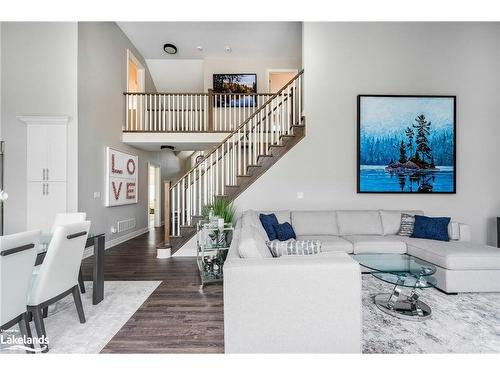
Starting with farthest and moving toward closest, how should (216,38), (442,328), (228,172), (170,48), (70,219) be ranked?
(170,48)
(216,38)
(228,172)
(70,219)
(442,328)

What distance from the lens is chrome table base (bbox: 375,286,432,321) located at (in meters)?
2.23

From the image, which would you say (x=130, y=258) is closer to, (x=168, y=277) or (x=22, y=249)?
(x=168, y=277)

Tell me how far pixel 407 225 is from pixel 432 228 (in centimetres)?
32

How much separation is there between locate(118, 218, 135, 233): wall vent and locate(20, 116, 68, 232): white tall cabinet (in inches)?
62.4

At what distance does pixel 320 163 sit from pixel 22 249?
13.4 feet

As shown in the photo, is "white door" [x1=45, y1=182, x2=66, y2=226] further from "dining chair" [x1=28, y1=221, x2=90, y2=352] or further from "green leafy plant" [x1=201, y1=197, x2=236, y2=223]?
"dining chair" [x1=28, y1=221, x2=90, y2=352]

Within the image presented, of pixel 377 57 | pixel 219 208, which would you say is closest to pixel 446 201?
pixel 377 57

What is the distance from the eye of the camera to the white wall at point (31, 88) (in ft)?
12.8

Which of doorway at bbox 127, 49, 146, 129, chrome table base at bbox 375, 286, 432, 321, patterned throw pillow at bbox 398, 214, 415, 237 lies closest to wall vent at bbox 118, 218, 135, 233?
doorway at bbox 127, 49, 146, 129

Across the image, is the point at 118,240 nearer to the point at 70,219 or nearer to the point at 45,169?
the point at 45,169

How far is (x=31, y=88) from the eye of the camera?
3990 millimetres

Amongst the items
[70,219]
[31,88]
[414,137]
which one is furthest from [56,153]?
[414,137]

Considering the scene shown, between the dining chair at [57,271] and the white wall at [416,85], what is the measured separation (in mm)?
3774

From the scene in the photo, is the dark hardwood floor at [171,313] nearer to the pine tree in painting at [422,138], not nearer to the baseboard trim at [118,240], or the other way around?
the baseboard trim at [118,240]
